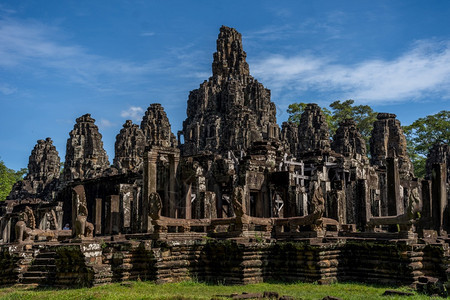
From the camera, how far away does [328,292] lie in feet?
43.5

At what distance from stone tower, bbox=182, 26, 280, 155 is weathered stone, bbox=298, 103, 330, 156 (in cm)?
420

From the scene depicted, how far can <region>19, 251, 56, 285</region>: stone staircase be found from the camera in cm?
1569

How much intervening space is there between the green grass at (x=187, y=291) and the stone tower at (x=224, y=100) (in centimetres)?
4446

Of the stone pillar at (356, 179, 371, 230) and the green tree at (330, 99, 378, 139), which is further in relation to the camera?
the green tree at (330, 99, 378, 139)

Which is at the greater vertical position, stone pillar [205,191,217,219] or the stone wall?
stone pillar [205,191,217,219]

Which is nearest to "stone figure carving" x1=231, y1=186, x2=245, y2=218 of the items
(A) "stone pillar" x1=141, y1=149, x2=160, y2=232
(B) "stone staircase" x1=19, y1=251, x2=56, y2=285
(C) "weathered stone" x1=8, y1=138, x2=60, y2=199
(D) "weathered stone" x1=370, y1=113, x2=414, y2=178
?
(A) "stone pillar" x1=141, y1=149, x2=160, y2=232

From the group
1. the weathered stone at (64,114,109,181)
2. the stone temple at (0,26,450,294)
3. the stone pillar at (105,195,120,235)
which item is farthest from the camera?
the weathered stone at (64,114,109,181)

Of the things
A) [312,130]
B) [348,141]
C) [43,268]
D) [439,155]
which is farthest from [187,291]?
[312,130]

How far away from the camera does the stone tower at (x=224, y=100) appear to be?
213 feet

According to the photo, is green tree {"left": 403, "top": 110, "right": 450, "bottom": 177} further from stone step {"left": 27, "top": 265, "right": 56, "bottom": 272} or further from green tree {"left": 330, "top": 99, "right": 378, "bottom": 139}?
stone step {"left": 27, "top": 265, "right": 56, "bottom": 272}

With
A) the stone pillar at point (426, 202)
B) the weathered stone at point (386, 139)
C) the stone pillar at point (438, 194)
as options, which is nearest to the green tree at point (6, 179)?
the weathered stone at point (386, 139)

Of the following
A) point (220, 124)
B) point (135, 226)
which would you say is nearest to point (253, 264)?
point (135, 226)

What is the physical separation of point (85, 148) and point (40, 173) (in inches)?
387

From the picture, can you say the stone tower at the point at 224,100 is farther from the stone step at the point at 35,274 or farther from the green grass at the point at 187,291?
the green grass at the point at 187,291
